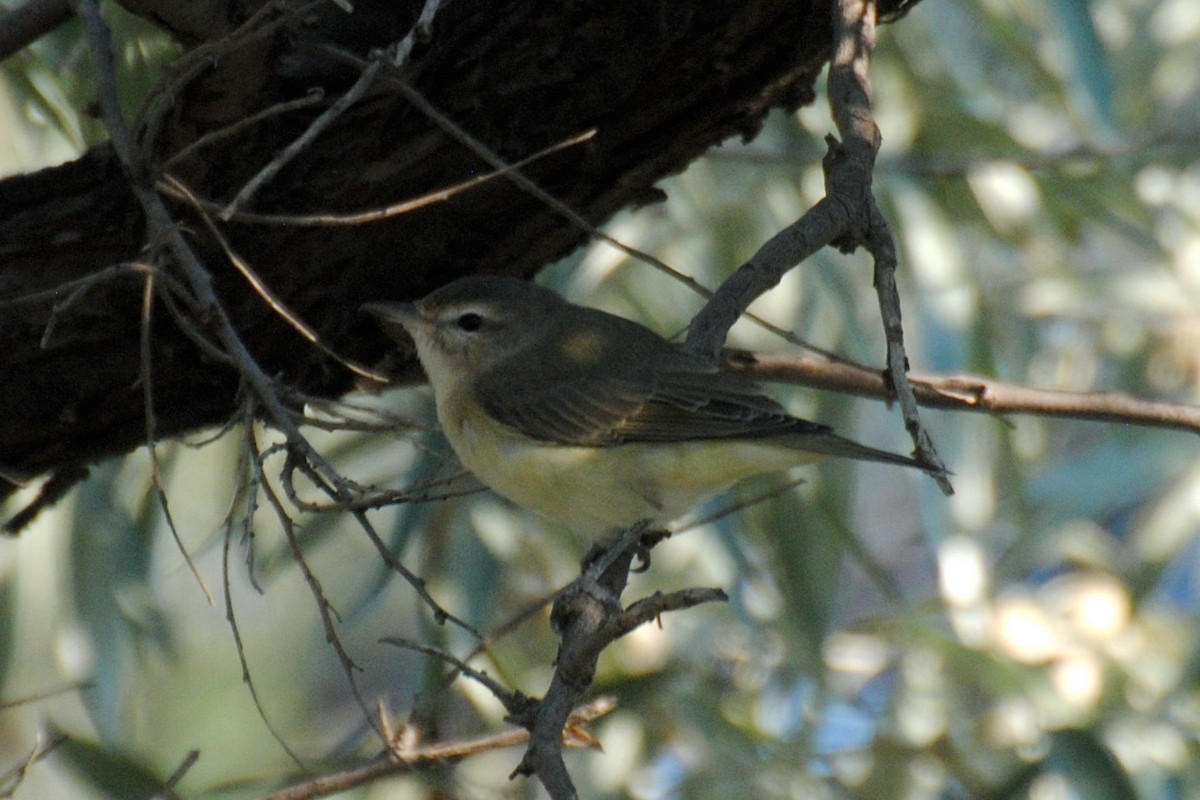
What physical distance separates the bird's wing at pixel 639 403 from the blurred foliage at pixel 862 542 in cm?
47

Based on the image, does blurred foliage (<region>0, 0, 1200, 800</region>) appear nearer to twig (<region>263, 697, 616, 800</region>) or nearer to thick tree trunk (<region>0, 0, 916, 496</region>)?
thick tree trunk (<region>0, 0, 916, 496</region>)

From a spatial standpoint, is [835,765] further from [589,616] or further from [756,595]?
[589,616]

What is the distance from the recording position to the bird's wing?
276 centimetres

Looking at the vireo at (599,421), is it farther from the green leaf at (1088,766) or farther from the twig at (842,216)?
the green leaf at (1088,766)

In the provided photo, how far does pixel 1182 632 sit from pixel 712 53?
2.86 m

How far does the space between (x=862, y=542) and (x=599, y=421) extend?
172 cm

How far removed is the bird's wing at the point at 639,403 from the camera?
276 centimetres

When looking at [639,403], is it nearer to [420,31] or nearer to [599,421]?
[599,421]

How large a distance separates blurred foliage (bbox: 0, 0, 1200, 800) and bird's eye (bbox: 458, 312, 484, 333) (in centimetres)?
53

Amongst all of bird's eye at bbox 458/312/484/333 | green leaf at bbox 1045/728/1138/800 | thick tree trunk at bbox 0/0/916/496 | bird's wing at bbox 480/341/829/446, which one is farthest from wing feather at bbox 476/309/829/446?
green leaf at bbox 1045/728/1138/800

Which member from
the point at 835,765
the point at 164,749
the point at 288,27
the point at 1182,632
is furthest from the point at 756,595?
the point at 164,749

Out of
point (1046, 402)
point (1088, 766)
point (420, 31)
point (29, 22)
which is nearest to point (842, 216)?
point (1046, 402)

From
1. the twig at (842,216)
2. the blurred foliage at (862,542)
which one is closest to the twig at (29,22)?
the blurred foliage at (862,542)

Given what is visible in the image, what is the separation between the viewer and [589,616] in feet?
6.61
